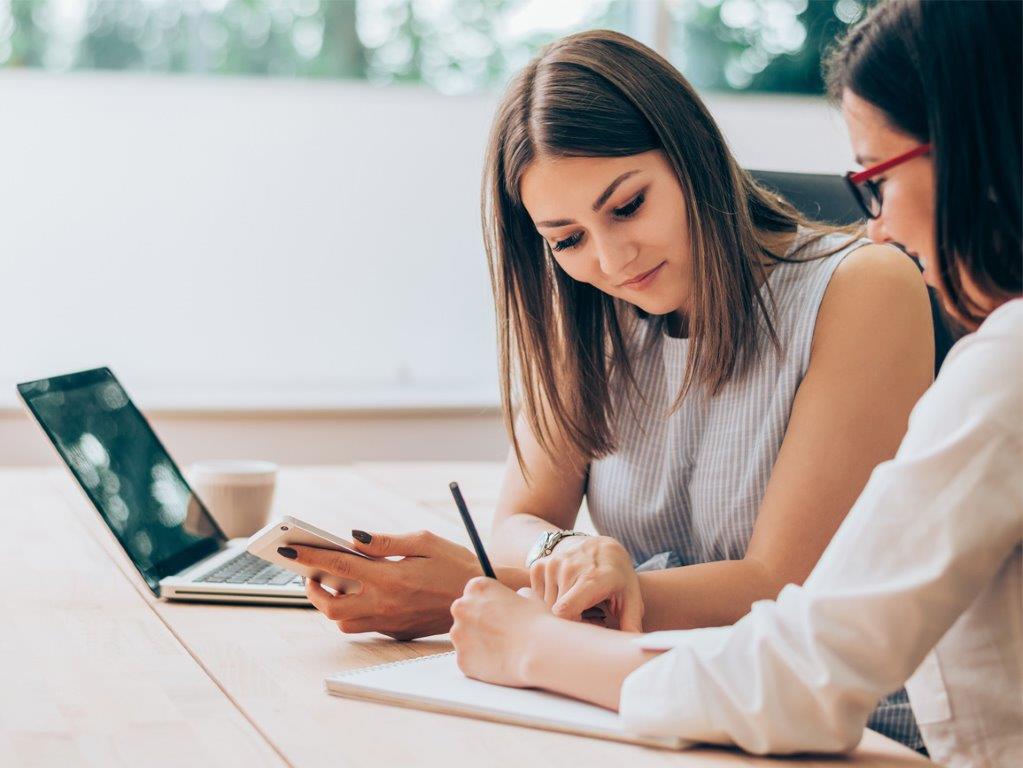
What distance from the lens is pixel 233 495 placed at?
1.73 metres

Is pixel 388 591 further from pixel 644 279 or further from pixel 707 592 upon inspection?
pixel 644 279

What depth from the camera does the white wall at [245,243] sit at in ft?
10.9

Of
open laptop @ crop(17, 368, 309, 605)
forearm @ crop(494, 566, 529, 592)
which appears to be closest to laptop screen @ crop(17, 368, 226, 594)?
open laptop @ crop(17, 368, 309, 605)

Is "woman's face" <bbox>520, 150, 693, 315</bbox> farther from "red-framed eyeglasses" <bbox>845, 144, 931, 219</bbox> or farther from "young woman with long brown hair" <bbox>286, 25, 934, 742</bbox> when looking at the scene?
"red-framed eyeglasses" <bbox>845, 144, 931, 219</bbox>

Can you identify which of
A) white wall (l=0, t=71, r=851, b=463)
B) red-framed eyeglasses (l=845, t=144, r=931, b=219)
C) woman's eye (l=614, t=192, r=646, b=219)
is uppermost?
red-framed eyeglasses (l=845, t=144, r=931, b=219)

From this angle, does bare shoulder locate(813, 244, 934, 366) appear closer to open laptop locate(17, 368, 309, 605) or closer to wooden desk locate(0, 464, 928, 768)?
wooden desk locate(0, 464, 928, 768)

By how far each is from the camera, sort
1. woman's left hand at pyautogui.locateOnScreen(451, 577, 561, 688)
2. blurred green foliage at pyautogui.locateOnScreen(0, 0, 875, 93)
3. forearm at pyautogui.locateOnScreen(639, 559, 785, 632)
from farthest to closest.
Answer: blurred green foliage at pyautogui.locateOnScreen(0, 0, 875, 93) → forearm at pyautogui.locateOnScreen(639, 559, 785, 632) → woman's left hand at pyautogui.locateOnScreen(451, 577, 561, 688)

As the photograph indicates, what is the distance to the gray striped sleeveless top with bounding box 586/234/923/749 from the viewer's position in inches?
55.1

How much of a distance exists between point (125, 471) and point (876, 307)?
93 cm

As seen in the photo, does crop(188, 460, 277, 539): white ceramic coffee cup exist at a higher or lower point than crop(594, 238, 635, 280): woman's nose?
lower

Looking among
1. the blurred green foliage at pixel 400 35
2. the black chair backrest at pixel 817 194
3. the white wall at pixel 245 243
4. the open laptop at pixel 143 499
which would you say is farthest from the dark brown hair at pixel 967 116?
the blurred green foliage at pixel 400 35

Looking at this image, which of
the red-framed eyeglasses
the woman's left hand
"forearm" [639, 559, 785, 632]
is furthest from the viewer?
"forearm" [639, 559, 785, 632]

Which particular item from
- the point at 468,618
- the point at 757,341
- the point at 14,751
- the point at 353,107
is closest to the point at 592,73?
the point at 757,341

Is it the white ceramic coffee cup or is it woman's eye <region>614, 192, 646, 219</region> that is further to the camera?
the white ceramic coffee cup
